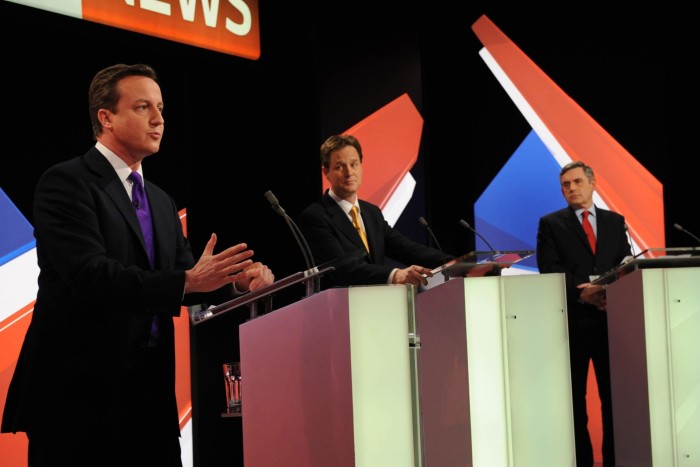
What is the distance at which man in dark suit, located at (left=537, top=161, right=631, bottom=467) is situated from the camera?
208 inches

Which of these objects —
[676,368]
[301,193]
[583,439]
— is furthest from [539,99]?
[676,368]

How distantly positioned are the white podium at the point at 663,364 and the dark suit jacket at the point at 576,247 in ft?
4.10

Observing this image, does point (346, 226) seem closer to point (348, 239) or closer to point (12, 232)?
point (348, 239)

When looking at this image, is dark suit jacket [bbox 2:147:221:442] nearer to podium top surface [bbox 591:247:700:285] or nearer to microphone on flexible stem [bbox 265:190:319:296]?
microphone on flexible stem [bbox 265:190:319:296]

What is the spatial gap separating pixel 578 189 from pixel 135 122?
3.70 m

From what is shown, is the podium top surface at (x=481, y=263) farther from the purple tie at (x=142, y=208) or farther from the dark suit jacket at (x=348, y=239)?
the purple tie at (x=142, y=208)

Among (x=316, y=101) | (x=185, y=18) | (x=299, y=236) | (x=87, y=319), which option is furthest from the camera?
(x=316, y=101)

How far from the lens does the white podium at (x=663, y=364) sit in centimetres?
393

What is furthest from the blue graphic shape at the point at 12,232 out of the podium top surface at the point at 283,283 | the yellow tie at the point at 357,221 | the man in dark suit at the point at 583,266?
the man in dark suit at the point at 583,266

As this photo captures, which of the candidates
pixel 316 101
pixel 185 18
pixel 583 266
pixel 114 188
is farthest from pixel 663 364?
pixel 185 18

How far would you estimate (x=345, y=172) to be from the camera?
4.68m

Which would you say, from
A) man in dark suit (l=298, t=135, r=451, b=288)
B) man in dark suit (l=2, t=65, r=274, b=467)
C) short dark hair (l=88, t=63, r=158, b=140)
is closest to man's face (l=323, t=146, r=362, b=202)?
man in dark suit (l=298, t=135, r=451, b=288)

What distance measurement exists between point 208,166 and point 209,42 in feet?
2.48

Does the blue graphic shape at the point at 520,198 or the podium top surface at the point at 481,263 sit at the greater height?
the blue graphic shape at the point at 520,198
